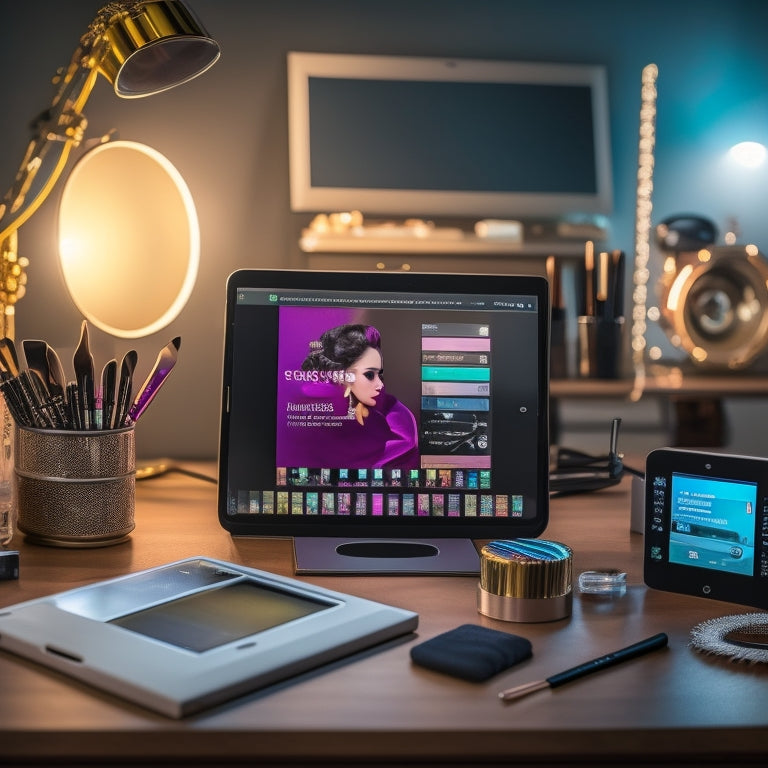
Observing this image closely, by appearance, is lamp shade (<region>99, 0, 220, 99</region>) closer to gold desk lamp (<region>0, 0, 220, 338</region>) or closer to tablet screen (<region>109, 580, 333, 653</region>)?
gold desk lamp (<region>0, 0, 220, 338</region>)

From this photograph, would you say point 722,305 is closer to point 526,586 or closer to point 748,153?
point 748,153

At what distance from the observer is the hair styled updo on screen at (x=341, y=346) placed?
38.3 inches

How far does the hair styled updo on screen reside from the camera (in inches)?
38.3

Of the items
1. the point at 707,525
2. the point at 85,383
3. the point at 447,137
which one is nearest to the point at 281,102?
the point at 447,137

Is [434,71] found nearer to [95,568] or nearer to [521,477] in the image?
[521,477]

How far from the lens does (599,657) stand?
27.0 inches

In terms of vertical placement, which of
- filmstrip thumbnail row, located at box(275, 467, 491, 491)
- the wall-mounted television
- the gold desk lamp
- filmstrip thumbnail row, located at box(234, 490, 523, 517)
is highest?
the wall-mounted television

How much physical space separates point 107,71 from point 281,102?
822 mm

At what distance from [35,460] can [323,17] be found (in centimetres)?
132

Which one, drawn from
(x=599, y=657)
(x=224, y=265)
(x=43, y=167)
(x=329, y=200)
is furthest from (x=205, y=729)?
(x=329, y=200)

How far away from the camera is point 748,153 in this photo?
86.7 inches

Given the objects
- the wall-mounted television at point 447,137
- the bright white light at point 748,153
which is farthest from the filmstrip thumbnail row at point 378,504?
the bright white light at point 748,153

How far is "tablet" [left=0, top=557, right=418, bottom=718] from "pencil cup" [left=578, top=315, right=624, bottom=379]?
4.22ft

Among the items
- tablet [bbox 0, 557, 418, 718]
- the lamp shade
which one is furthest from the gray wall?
tablet [bbox 0, 557, 418, 718]
